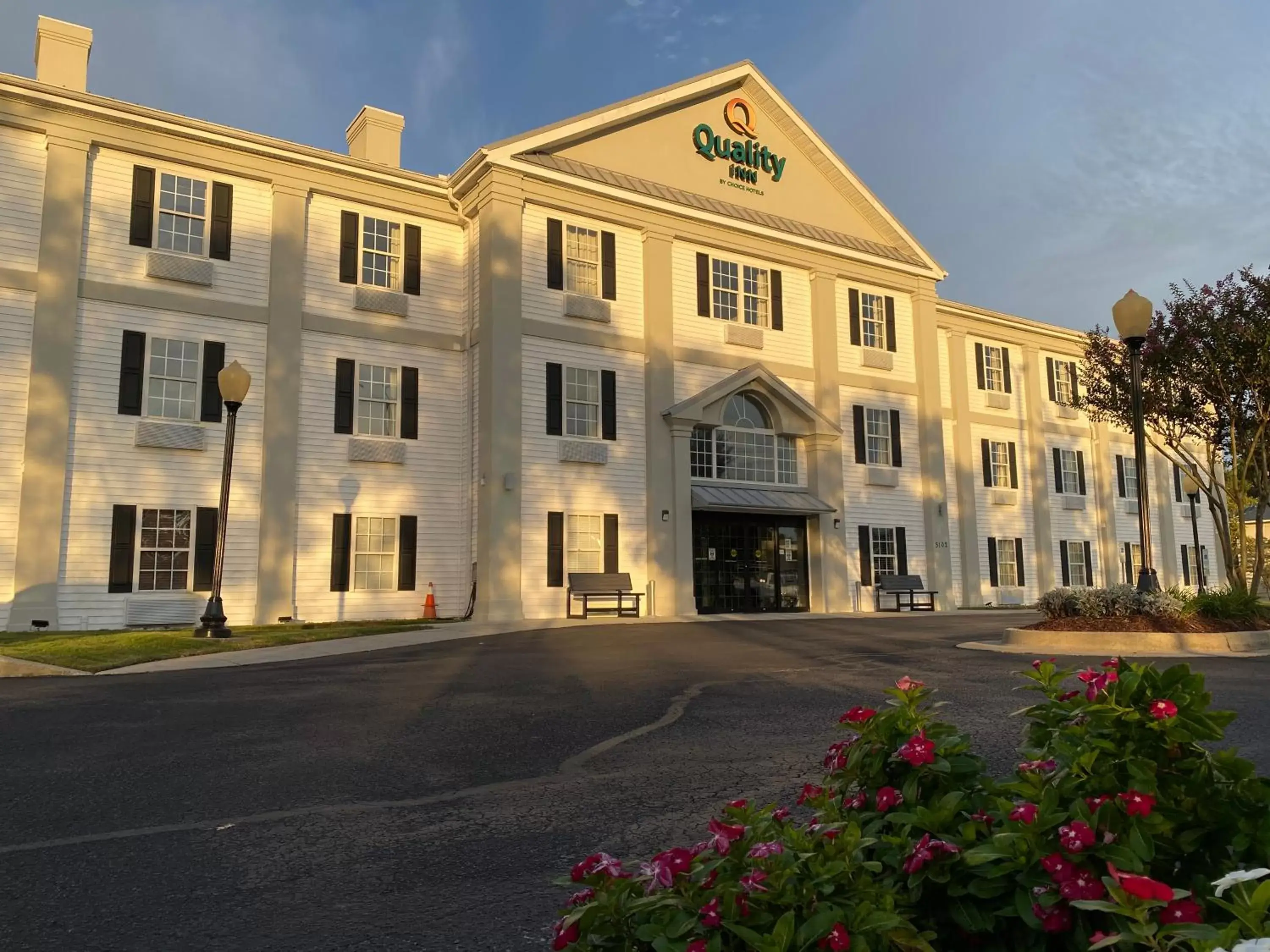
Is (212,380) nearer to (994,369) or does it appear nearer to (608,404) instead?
(608,404)

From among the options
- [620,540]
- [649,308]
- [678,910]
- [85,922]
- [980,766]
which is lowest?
[85,922]

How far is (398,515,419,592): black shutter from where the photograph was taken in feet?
71.4

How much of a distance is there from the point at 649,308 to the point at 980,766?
22.7 metres

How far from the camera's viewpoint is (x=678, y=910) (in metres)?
1.84

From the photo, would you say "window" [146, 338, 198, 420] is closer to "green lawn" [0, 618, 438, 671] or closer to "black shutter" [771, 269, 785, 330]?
"green lawn" [0, 618, 438, 671]

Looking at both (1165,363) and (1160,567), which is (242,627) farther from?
(1160,567)

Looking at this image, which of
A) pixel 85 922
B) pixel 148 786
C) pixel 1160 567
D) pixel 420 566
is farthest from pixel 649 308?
pixel 1160 567

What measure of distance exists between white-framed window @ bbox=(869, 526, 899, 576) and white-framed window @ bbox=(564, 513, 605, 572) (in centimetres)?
933

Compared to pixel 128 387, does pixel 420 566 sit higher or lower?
lower

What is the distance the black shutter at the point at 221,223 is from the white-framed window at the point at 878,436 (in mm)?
18143

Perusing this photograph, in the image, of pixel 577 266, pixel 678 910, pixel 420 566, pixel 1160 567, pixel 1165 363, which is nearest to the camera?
pixel 678 910

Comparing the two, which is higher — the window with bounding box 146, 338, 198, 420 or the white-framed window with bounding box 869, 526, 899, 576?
the window with bounding box 146, 338, 198, 420

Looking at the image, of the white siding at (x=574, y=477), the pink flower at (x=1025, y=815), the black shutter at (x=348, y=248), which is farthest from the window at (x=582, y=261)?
the pink flower at (x=1025, y=815)

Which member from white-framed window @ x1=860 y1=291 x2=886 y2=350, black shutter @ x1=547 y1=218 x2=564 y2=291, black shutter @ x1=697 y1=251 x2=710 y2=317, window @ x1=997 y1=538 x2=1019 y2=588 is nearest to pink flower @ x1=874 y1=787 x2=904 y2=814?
black shutter @ x1=547 y1=218 x2=564 y2=291
